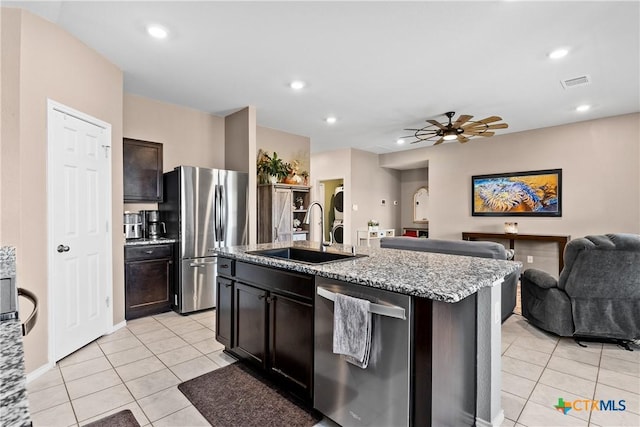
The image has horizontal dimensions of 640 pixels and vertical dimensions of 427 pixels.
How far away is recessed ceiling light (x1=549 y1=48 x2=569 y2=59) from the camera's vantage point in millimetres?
2889

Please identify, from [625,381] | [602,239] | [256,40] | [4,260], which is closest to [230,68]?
[256,40]

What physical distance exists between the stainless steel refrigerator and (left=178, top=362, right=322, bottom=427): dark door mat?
1659mm

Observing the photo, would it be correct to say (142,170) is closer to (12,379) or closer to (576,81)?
(12,379)

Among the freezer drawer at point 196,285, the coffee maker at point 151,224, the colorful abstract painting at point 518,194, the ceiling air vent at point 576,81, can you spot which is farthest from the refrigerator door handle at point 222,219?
the colorful abstract painting at point 518,194

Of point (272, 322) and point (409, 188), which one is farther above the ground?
point (409, 188)

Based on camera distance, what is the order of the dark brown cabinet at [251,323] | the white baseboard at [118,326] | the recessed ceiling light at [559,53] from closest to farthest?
the dark brown cabinet at [251,323], the recessed ceiling light at [559,53], the white baseboard at [118,326]

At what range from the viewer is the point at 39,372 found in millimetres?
2387

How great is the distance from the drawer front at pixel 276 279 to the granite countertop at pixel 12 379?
4.35 ft

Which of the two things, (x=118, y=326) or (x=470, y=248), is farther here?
(x=118, y=326)

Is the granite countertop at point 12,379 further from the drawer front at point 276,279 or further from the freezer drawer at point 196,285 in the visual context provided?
the freezer drawer at point 196,285

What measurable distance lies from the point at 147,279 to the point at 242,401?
7.63 ft

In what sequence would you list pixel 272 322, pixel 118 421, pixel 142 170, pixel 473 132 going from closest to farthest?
pixel 118 421, pixel 272 322, pixel 142 170, pixel 473 132

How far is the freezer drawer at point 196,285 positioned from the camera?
12.5 ft

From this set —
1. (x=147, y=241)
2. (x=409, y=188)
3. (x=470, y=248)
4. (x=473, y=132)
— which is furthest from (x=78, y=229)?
(x=409, y=188)
